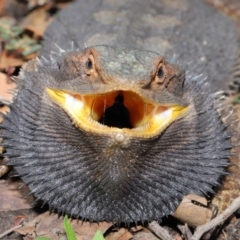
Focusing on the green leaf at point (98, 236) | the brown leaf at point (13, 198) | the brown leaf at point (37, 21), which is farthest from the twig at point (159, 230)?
the brown leaf at point (37, 21)

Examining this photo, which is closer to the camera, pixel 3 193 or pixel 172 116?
pixel 172 116

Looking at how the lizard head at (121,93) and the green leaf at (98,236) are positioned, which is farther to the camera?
the green leaf at (98,236)

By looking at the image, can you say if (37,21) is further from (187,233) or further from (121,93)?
(187,233)

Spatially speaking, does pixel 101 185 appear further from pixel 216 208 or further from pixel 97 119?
pixel 216 208

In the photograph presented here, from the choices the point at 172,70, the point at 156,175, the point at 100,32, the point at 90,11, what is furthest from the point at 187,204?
the point at 90,11

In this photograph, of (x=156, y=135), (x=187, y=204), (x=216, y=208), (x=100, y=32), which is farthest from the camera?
(x=100, y=32)

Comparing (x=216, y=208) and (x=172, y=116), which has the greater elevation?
(x=172, y=116)

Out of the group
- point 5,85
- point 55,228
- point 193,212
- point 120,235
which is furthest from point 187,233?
point 5,85

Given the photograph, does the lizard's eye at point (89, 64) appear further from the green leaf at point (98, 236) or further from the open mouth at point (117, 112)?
the green leaf at point (98, 236)
